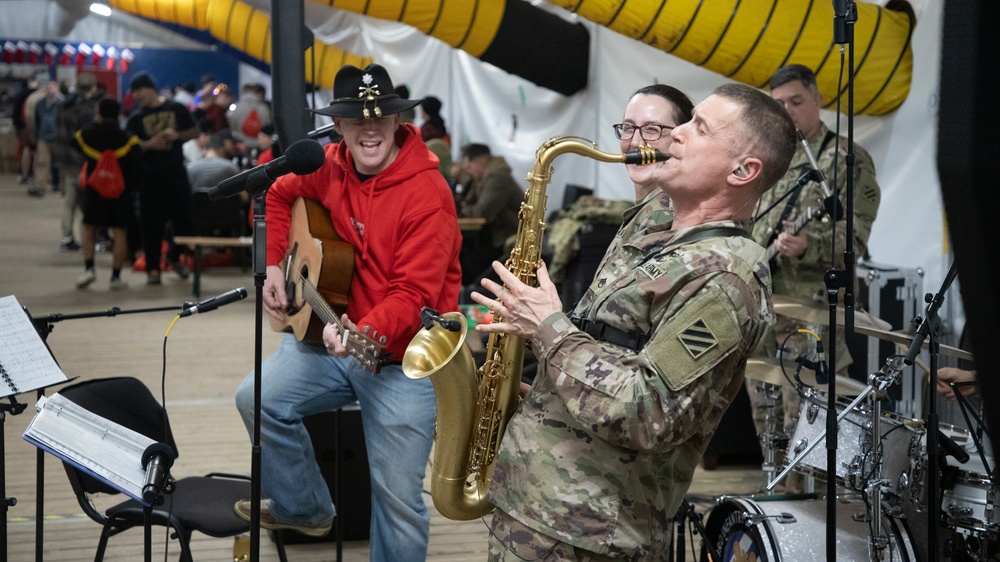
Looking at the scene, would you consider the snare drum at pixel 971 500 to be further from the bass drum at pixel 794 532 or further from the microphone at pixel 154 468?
the microphone at pixel 154 468

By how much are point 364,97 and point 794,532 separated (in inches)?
71.0

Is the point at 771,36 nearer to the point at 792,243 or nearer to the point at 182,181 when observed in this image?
the point at 792,243

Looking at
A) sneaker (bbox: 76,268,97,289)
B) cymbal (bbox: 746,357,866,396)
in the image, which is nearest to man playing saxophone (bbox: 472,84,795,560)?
cymbal (bbox: 746,357,866,396)

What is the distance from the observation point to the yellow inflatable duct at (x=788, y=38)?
5.36 m

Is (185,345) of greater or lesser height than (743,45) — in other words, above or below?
below

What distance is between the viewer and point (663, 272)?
76.5 inches

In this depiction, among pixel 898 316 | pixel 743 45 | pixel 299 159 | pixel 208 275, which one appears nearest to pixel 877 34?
pixel 743 45

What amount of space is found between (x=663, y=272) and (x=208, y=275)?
10677 millimetres

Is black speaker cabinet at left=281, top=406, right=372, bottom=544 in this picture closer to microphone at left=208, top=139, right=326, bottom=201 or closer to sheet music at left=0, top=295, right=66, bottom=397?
sheet music at left=0, top=295, right=66, bottom=397

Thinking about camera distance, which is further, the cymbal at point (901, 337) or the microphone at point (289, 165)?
Answer: the cymbal at point (901, 337)

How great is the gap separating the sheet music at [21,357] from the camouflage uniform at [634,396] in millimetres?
1381

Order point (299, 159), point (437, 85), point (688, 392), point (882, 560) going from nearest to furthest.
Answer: point (688, 392), point (299, 159), point (882, 560), point (437, 85)

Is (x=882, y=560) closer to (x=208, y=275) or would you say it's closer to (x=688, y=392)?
(x=688, y=392)

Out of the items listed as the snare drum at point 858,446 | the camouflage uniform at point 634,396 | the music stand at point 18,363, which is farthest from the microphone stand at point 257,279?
the snare drum at point 858,446
